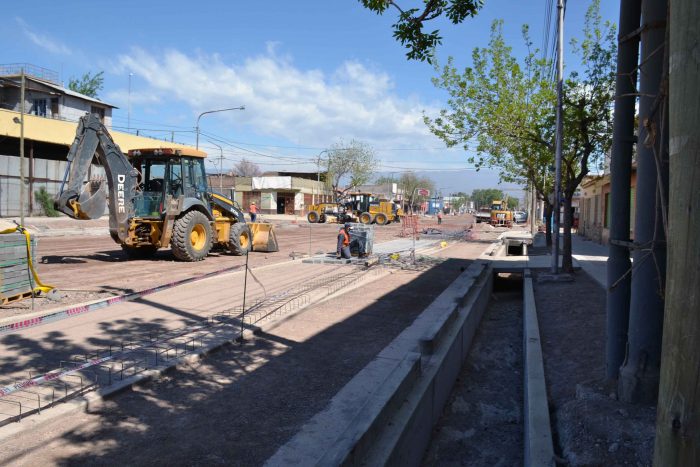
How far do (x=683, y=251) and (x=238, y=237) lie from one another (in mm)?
14917

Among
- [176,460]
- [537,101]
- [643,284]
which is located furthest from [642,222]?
[537,101]

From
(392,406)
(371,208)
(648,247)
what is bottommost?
(392,406)

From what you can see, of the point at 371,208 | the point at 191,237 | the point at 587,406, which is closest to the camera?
the point at 587,406

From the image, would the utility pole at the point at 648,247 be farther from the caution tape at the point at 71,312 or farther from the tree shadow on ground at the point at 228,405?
the caution tape at the point at 71,312

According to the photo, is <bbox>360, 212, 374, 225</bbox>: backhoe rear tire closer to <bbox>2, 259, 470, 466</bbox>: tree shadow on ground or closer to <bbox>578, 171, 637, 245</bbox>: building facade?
<bbox>578, 171, 637, 245</bbox>: building facade

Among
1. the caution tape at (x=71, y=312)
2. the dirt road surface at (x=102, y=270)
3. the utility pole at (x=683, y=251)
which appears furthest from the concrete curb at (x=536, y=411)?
the dirt road surface at (x=102, y=270)

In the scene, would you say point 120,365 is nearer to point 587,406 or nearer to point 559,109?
point 587,406

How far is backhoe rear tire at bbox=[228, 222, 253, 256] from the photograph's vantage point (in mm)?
15797

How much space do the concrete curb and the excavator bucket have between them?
9.15 metres

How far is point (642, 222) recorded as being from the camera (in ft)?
13.2

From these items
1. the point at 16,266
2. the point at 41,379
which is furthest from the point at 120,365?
the point at 16,266

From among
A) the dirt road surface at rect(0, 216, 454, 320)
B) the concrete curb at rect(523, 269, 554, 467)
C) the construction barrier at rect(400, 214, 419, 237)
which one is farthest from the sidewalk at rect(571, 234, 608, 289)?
the dirt road surface at rect(0, 216, 454, 320)

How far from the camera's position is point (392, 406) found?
4551 millimetres

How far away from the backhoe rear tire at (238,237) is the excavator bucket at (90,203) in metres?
4.61
